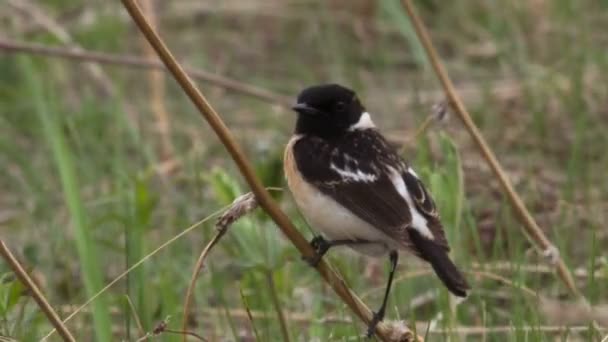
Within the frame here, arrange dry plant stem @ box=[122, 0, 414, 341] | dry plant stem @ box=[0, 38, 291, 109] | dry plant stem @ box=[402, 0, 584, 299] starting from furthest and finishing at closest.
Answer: dry plant stem @ box=[0, 38, 291, 109], dry plant stem @ box=[402, 0, 584, 299], dry plant stem @ box=[122, 0, 414, 341]

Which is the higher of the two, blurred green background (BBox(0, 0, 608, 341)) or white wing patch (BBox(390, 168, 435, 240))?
white wing patch (BBox(390, 168, 435, 240))

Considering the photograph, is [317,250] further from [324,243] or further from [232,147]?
[232,147]

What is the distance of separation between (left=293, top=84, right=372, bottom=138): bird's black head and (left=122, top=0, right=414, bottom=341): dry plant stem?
3.50 ft

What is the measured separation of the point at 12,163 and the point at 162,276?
99.8 inches

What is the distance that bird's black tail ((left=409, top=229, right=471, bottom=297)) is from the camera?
359 centimetres

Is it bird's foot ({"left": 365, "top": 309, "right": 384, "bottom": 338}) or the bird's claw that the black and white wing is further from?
bird's foot ({"left": 365, "top": 309, "right": 384, "bottom": 338})

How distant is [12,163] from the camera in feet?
24.7

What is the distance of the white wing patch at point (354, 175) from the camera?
165 inches

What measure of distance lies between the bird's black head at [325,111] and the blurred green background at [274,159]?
0.30 m

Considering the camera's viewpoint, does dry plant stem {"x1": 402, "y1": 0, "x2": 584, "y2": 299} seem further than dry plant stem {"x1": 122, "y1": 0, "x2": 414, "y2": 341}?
Yes

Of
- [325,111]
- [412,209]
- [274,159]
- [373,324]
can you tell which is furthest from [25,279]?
[274,159]

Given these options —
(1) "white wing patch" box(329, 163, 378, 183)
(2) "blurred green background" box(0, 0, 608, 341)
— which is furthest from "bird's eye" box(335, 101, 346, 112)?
(1) "white wing patch" box(329, 163, 378, 183)

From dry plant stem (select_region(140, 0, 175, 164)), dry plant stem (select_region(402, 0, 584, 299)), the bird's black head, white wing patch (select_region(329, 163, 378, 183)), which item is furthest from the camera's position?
dry plant stem (select_region(140, 0, 175, 164))

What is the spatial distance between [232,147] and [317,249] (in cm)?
86
